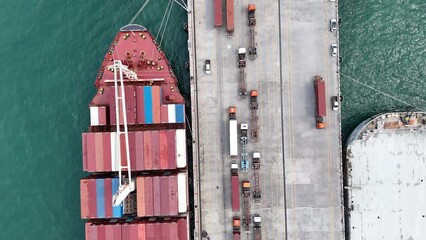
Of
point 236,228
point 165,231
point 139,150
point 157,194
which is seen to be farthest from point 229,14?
point 165,231

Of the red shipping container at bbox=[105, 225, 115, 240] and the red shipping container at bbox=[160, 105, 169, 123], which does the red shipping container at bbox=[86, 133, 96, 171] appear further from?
the red shipping container at bbox=[160, 105, 169, 123]

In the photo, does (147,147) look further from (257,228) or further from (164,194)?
(257,228)

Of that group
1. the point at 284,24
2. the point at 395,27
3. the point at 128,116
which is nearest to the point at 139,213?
the point at 128,116

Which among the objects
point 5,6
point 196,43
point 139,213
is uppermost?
point 5,6

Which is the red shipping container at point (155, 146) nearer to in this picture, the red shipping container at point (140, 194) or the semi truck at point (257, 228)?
the red shipping container at point (140, 194)

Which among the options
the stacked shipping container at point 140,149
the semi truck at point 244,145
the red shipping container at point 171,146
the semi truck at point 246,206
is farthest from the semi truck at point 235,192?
the red shipping container at point 171,146

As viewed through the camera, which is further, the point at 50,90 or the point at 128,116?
the point at 50,90

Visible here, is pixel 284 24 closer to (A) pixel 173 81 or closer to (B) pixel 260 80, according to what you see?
(B) pixel 260 80
